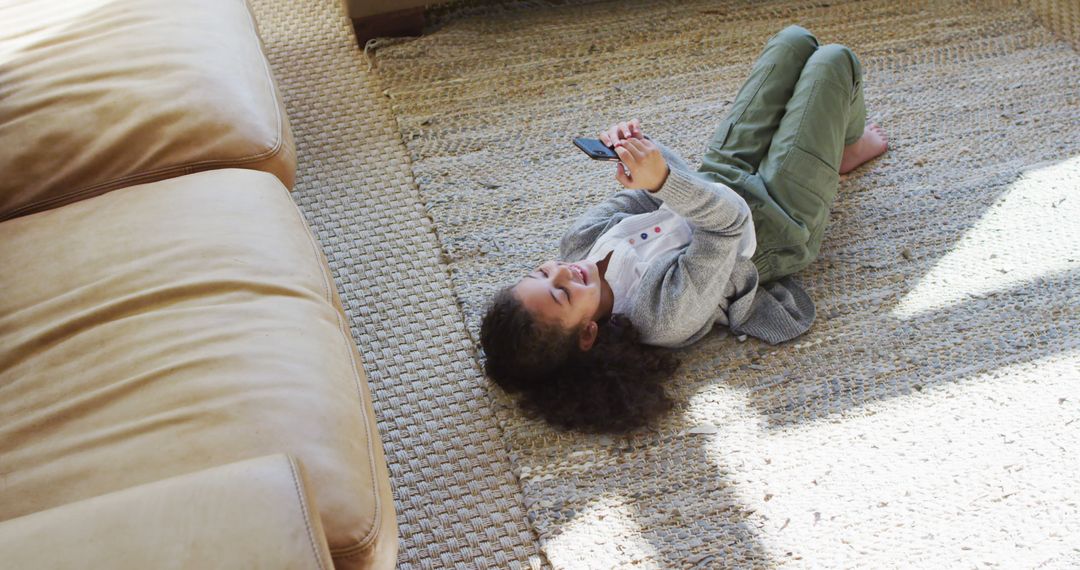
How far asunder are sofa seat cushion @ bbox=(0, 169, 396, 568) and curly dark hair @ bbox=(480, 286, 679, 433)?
0.29m

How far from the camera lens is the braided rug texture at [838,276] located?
1.24 metres

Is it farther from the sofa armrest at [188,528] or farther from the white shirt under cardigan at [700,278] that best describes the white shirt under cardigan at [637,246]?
the sofa armrest at [188,528]

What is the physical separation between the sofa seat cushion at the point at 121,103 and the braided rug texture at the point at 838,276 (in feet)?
1.57

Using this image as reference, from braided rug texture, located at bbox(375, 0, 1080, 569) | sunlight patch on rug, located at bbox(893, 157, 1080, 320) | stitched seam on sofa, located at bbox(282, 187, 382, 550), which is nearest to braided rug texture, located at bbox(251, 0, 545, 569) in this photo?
braided rug texture, located at bbox(375, 0, 1080, 569)

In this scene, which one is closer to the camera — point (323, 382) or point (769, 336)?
point (323, 382)

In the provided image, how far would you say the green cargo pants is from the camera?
1485mm

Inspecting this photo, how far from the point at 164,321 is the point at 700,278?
2.55 ft

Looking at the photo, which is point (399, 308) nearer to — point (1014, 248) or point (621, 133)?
point (621, 133)

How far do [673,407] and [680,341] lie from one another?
114mm

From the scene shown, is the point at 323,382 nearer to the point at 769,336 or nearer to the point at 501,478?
the point at 501,478

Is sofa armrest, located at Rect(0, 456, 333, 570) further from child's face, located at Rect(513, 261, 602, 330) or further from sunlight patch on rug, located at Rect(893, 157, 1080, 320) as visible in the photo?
sunlight patch on rug, located at Rect(893, 157, 1080, 320)

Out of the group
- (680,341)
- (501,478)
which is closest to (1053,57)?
(680,341)

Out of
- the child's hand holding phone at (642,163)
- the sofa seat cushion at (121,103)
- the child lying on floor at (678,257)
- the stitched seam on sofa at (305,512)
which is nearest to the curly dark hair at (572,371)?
the child lying on floor at (678,257)

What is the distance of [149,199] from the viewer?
46.4 inches
